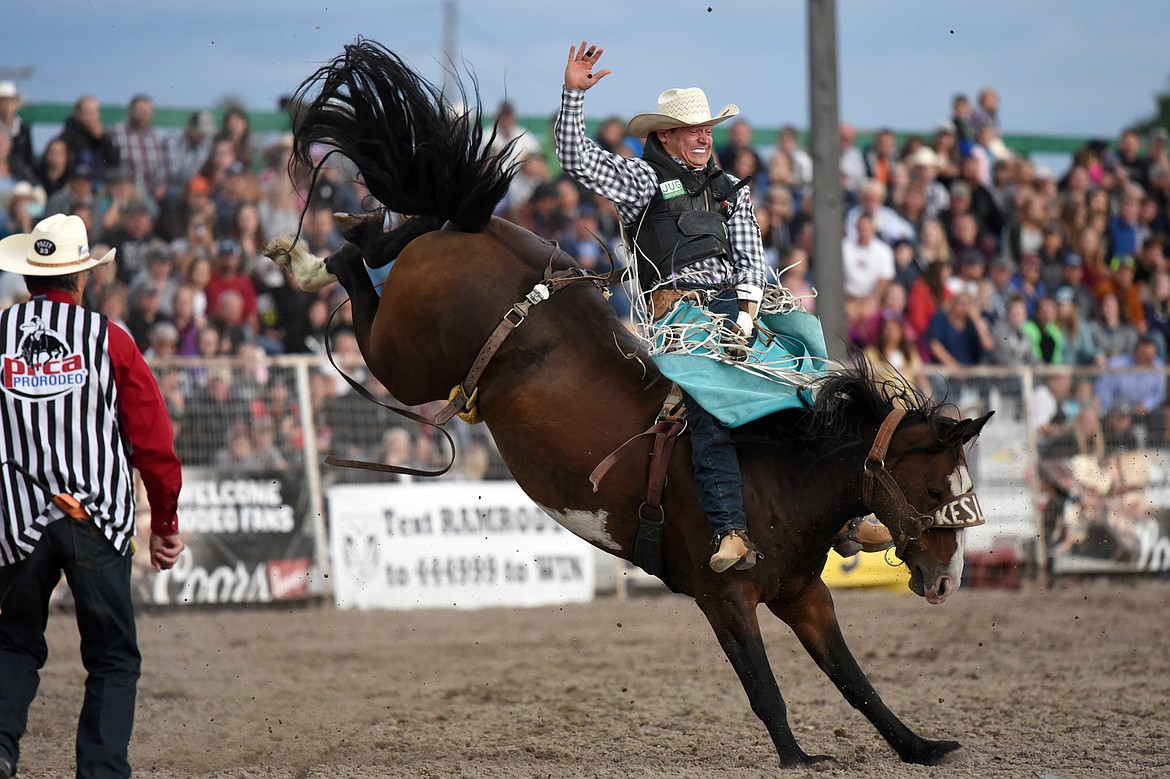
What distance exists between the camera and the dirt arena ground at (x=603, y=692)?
5020mm

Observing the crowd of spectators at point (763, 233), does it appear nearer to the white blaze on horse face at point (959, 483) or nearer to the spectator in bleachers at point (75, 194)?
the spectator in bleachers at point (75, 194)

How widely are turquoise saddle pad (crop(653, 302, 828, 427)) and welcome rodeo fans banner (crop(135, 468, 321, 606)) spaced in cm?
510

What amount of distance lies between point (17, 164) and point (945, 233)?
28.8ft

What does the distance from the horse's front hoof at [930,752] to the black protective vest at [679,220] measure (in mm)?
2037

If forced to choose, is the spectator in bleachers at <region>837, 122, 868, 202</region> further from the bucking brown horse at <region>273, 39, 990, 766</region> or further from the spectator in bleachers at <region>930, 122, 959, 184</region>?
the bucking brown horse at <region>273, 39, 990, 766</region>

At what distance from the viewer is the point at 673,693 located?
6508 mm

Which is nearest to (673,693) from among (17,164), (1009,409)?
(1009,409)

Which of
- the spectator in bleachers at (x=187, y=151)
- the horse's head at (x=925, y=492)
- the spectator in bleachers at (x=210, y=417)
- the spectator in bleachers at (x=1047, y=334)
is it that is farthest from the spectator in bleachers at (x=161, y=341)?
the spectator in bleachers at (x=1047, y=334)

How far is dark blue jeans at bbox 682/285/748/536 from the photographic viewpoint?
4527 mm

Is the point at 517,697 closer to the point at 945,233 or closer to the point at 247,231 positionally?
the point at 247,231

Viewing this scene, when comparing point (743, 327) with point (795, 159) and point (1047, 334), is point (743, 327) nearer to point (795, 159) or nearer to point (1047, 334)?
point (1047, 334)

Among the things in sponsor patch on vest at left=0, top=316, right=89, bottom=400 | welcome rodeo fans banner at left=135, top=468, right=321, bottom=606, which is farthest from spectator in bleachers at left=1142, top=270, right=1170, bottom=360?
sponsor patch on vest at left=0, top=316, right=89, bottom=400

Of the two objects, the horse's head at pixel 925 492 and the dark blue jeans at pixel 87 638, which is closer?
the dark blue jeans at pixel 87 638

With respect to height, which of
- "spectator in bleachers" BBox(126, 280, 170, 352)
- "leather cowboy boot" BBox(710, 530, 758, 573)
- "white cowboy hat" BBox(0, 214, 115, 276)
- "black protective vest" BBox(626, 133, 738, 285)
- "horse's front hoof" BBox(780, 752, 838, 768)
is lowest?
"horse's front hoof" BBox(780, 752, 838, 768)
